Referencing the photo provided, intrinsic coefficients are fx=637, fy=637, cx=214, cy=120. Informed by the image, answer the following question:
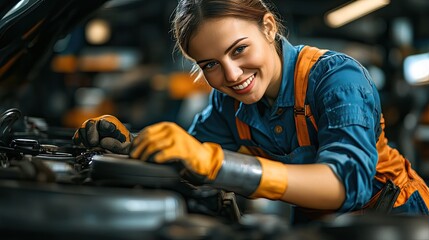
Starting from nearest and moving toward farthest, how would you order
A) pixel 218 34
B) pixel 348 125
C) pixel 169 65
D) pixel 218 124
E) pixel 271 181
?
pixel 271 181
pixel 348 125
pixel 218 34
pixel 218 124
pixel 169 65

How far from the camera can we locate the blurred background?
17.0 ft

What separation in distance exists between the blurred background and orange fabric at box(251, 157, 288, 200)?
2538 millimetres

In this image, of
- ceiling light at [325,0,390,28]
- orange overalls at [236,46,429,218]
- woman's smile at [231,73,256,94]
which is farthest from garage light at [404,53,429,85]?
woman's smile at [231,73,256,94]

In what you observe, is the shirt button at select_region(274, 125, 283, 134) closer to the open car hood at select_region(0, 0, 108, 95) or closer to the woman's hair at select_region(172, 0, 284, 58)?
the woman's hair at select_region(172, 0, 284, 58)

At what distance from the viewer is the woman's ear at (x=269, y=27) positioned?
148 centimetres

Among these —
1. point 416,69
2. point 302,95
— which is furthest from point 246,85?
point 416,69

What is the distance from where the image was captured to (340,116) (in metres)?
1.24

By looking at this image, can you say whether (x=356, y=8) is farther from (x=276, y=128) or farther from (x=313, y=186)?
(x=313, y=186)

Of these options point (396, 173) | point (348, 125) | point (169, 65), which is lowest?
point (169, 65)

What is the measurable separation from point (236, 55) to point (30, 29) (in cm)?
50

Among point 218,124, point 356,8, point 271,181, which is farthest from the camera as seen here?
point 356,8

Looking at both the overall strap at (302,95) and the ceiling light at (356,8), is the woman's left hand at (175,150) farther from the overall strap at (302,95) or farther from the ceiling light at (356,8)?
the ceiling light at (356,8)

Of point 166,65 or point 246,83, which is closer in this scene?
point 246,83

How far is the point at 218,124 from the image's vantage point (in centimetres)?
172
